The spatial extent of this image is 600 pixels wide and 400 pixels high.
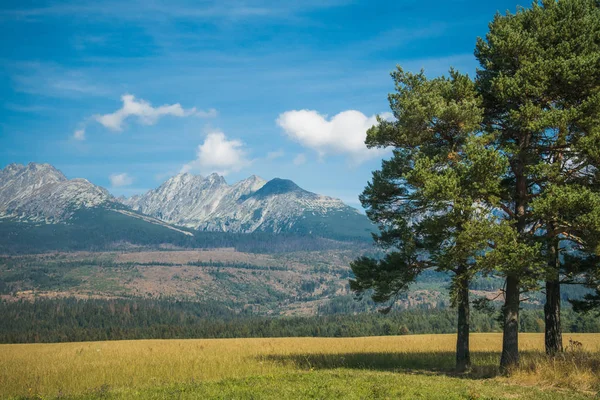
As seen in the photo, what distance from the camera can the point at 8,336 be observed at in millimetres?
134125

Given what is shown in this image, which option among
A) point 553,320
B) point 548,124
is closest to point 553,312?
point 553,320

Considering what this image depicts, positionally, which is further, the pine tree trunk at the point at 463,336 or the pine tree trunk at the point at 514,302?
the pine tree trunk at the point at 463,336

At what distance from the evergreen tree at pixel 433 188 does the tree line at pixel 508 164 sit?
2.7 inches

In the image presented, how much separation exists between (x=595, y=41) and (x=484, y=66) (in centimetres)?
470

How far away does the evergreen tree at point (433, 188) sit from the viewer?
61.3ft

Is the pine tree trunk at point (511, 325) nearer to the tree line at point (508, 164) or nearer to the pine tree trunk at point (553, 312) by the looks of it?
the tree line at point (508, 164)

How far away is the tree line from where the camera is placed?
60.1 feet

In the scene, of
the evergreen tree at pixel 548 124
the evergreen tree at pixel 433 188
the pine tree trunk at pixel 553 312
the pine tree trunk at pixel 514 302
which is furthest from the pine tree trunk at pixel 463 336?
the pine tree trunk at pixel 553 312

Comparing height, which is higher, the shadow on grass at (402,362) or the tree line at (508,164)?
the tree line at (508,164)

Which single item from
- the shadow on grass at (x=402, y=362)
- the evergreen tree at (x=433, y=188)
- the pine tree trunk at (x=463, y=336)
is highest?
the evergreen tree at (x=433, y=188)

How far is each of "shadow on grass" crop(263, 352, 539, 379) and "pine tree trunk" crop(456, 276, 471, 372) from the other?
422 mm

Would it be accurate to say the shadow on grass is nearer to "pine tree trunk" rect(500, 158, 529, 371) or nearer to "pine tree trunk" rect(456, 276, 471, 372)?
"pine tree trunk" rect(456, 276, 471, 372)

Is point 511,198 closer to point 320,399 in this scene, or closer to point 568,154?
point 568,154

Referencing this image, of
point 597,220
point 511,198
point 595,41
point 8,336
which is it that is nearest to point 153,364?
point 511,198
